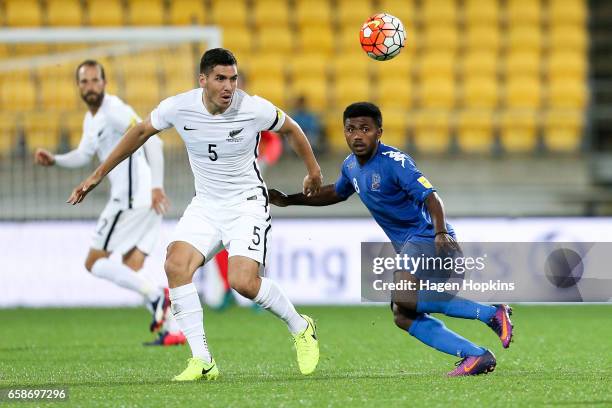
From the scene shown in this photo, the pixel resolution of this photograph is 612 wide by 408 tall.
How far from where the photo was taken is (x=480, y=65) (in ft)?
60.1

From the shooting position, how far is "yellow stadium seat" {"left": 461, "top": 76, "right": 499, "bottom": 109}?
59.4 feet

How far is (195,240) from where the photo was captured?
7.11 m

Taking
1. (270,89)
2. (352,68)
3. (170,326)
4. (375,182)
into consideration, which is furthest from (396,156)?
(352,68)

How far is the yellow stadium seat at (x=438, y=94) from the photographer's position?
18094mm

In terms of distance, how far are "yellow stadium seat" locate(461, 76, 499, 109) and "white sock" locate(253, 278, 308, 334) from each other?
11.2 m

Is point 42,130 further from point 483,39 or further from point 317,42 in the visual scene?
point 483,39

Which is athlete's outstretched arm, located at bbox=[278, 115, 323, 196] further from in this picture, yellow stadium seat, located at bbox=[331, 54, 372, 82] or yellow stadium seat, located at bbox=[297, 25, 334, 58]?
yellow stadium seat, located at bbox=[297, 25, 334, 58]

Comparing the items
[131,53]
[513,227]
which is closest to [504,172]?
[513,227]

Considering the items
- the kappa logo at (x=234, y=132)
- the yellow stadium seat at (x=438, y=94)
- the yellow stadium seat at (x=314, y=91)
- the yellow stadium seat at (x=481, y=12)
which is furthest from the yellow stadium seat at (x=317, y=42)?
the kappa logo at (x=234, y=132)

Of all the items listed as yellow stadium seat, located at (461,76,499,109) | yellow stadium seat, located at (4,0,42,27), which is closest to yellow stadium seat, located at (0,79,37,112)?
yellow stadium seat, located at (4,0,42,27)

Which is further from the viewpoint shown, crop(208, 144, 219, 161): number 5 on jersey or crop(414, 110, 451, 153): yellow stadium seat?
crop(414, 110, 451, 153): yellow stadium seat

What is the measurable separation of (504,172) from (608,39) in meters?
4.33

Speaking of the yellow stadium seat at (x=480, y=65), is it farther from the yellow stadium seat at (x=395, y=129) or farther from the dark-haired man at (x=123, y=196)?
the dark-haired man at (x=123, y=196)

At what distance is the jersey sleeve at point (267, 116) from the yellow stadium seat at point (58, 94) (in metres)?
7.17
